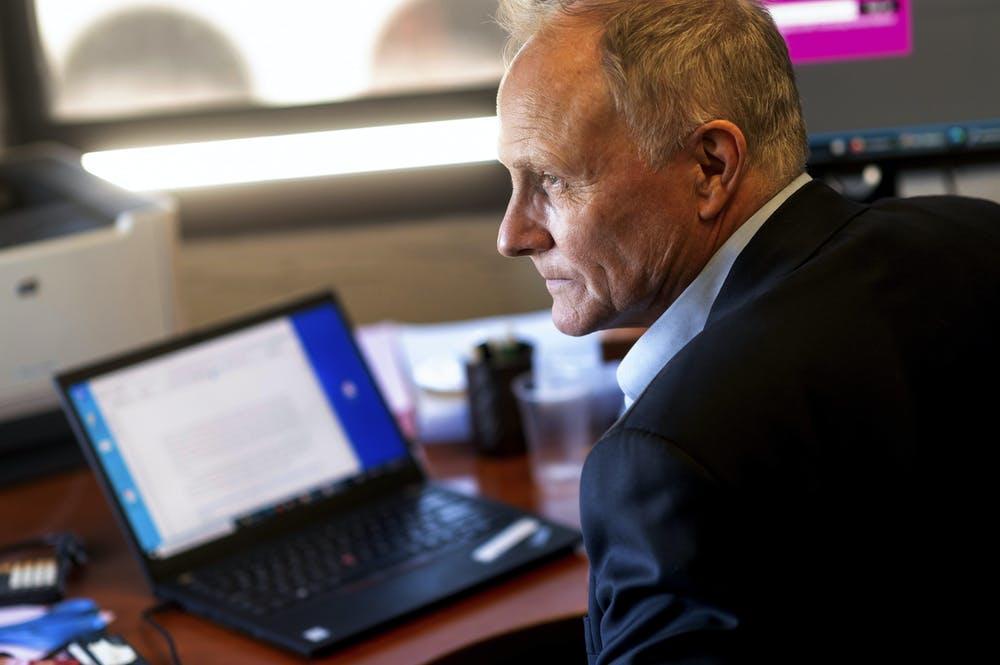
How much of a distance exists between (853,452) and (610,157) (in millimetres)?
304

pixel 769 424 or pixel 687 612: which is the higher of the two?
pixel 769 424

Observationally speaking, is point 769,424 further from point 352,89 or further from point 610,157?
point 352,89

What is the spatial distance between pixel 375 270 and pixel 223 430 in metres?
1.20

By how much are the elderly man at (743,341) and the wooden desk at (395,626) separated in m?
0.33

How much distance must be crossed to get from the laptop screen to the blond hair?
69cm

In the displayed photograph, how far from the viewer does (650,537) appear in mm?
894

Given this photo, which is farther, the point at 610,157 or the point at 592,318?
the point at 592,318

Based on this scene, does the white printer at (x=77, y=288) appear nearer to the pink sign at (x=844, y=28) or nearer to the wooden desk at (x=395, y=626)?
the wooden desk at (x=395, y=626)

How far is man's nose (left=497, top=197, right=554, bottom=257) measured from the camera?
1185 mm

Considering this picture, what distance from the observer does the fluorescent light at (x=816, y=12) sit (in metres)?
1.89

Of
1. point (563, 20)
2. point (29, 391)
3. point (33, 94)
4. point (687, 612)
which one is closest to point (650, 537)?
point (687, 612)

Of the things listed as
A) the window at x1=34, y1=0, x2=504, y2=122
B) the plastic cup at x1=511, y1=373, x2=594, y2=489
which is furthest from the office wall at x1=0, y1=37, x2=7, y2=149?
the plastic cup at x1=511, y1=373, x2=594, y2=489

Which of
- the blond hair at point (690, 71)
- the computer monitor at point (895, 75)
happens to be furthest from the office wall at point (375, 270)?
the blond hair at point (690, 71)

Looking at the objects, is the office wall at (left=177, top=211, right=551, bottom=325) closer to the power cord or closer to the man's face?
the power cord
